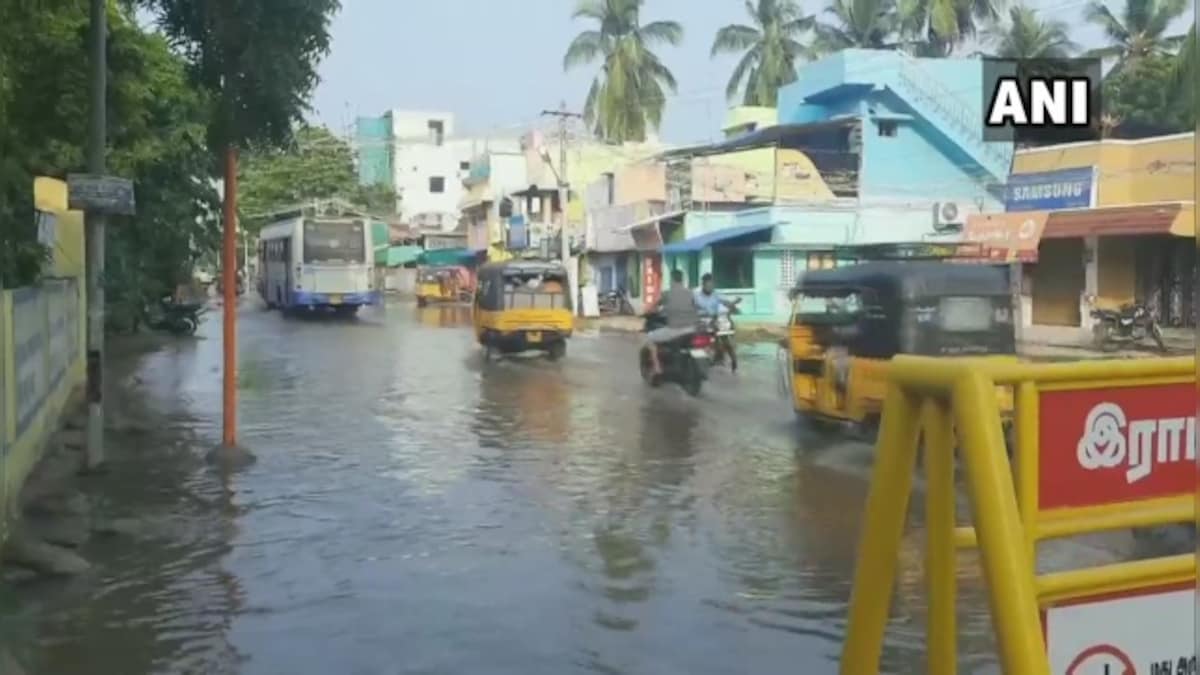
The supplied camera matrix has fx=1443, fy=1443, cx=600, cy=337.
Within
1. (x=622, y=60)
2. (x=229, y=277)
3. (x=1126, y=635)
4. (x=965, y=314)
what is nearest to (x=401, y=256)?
(x=622, y=60)

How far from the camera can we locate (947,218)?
104ft

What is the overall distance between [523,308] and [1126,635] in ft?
72.3

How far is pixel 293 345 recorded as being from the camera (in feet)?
92.0

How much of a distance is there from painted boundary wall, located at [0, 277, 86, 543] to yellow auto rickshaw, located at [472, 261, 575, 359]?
999cm

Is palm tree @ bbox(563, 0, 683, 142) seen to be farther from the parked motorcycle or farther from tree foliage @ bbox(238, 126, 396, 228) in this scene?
tree foliage @ bbox(238, 126, 396, 228)

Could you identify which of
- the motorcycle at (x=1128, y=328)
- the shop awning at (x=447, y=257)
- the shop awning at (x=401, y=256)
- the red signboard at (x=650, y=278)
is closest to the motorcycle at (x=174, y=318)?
the red signboard at (x=650, y=278)

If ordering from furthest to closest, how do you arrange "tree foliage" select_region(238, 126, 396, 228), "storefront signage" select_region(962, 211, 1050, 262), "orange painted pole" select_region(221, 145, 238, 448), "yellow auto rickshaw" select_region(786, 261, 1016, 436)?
"tree foliage" select_region(238, 126, 396, 228)
"storefront signage" select_region(962, 211, 1050, 262)
"yellow auto rickshaw" select_region(786, 261, 1016, 436)
"orange painted pole" select_region(221, 145, 238, 448)

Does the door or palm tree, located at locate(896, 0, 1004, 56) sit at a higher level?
palm tree, located at locate(896, 0, 1004, 56)

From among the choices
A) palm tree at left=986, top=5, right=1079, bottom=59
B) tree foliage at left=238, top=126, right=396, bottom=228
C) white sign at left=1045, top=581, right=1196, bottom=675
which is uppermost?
palm tree at left=986, top=5, right=1079, bottom=59

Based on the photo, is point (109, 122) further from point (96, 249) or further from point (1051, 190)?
point (1051, 190)

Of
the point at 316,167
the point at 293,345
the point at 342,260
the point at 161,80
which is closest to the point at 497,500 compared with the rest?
the point at 161,80

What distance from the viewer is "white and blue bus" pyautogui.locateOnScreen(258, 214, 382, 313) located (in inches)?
1551

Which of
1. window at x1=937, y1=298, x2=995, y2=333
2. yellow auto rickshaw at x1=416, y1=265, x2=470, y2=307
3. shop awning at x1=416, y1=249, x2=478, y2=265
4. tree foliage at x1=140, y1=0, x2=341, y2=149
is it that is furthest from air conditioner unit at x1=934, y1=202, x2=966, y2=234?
shop awning at x1=416, y1=249, x2=478, y2=265

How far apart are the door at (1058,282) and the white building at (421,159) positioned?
37231 millimetres
